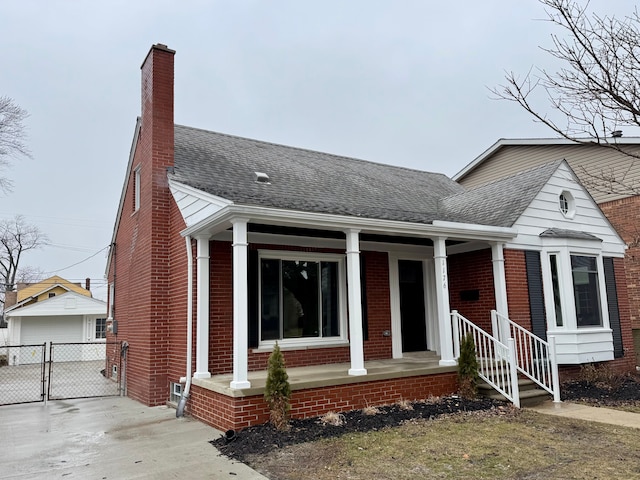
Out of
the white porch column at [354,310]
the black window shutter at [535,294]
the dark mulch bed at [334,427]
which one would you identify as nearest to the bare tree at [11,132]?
the white porch column at [354,310]

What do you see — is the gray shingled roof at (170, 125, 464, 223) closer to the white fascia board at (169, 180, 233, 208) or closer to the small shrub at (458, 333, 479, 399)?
the white fascia board at (169, 180, 233, 208)

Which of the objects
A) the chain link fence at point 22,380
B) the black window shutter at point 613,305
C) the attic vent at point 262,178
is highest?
the attic vent at point 262,178

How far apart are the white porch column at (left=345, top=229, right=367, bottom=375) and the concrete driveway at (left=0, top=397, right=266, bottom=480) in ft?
7.24

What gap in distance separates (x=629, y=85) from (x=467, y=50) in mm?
2154

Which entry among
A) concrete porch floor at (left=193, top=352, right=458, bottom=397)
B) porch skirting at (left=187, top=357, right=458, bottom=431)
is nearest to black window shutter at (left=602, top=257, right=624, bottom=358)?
concrete porch floor at (left=193, top=352, right=458, bottom=397)

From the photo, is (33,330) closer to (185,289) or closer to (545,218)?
(185,289)

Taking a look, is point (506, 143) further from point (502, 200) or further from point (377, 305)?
point (377, 305)

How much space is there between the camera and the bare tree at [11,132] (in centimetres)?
1469

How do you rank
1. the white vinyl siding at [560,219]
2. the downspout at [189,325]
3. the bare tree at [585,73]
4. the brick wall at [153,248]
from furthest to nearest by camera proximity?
the white vinyl siding at [560,219] < the brick wall at [153,248] < the downspout at [189,325] < the bare tree at [585,73]

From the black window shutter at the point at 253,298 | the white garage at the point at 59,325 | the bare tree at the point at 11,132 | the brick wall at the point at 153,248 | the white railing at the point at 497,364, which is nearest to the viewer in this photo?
the white railing at the point at 497,364

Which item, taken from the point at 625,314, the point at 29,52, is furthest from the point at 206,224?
the point at 29,52

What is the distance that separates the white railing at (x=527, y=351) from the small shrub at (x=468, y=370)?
0.74m

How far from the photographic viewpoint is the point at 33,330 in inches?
914

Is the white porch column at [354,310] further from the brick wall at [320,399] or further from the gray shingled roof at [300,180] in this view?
the gray shingled roof at [300,180]
